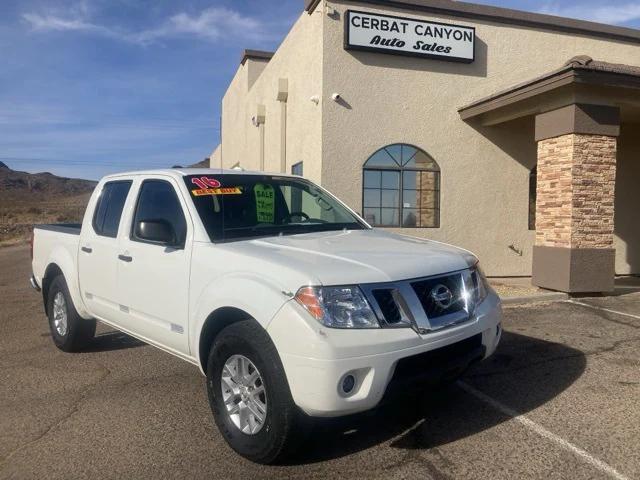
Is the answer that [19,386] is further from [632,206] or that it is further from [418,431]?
[632,206]

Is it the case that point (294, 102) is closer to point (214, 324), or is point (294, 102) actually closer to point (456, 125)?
point (456, 125)

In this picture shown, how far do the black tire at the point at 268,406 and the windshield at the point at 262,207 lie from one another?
856mm

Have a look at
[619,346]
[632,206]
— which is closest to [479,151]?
[632,206]

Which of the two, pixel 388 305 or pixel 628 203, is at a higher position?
pixel 628 203

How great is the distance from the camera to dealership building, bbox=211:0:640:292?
36.4 feet

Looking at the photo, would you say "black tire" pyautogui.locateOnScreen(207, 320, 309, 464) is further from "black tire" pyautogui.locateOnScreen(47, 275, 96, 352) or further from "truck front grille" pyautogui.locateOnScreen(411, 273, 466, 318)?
"black tire" pyautogui.locateOnScreen(47, 275, 96, 352)

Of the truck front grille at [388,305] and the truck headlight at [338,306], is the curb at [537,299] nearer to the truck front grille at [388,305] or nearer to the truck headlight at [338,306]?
the truck front grille at [388,305]

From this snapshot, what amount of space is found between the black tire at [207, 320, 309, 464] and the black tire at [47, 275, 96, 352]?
2813 mm

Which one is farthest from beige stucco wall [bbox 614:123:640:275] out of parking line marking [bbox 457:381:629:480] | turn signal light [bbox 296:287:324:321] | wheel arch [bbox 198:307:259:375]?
turn signal light [bbox 296:287:324:321]

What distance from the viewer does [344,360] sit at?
309 cm

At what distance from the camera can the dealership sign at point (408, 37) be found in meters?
11.1

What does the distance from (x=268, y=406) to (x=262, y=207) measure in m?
1.92

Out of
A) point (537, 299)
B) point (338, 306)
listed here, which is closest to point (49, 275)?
point (338, 306)

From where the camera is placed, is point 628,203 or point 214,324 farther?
point 628,203
